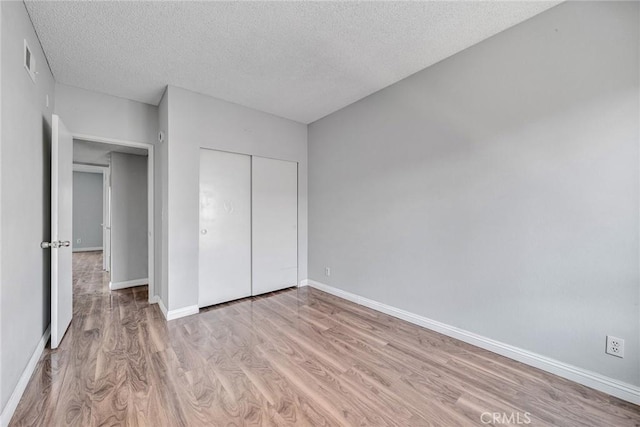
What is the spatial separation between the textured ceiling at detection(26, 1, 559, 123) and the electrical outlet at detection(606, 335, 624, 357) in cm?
227

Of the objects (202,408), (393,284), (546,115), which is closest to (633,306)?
(546,115)

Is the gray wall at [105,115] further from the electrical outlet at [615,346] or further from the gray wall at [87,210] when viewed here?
the gray wall at [87,210]

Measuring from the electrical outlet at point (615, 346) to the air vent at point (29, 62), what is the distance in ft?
14.0

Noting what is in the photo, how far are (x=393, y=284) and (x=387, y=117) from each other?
188 centimetres

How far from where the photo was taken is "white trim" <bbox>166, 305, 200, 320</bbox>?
9.12 ft

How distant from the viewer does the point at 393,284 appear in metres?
2.87

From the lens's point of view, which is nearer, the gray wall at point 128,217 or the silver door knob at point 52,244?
the silver door knob at point 52,244

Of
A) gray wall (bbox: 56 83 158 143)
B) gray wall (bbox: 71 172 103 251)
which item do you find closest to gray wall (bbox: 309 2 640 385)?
gray wall (bbox: 56 83 158 143)

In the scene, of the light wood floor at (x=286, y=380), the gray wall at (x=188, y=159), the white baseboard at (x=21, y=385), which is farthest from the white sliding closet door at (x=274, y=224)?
the white baseboard at (x=21, y=385)

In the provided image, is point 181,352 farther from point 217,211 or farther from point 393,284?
point 393,284

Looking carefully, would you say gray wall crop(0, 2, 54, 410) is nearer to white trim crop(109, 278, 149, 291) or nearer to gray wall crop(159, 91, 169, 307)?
gray wall crop(159, 91, 169, 307)

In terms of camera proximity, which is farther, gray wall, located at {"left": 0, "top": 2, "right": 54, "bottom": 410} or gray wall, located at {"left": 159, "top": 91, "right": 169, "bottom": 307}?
gray wall, located at {"left": 159, "top": 91, "right": 169, "bottom": 307}

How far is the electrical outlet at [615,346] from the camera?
1600mm

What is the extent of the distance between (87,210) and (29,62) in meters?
7.65
